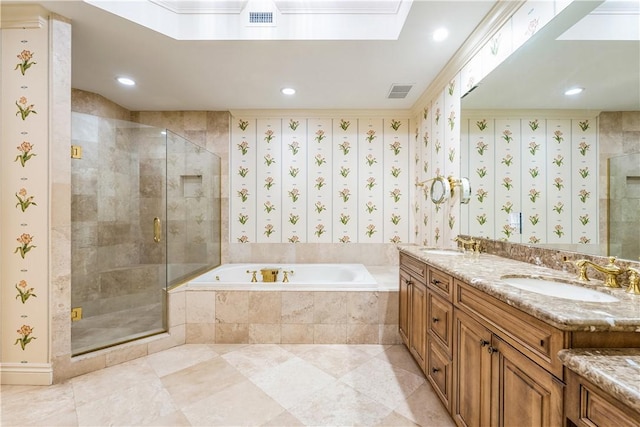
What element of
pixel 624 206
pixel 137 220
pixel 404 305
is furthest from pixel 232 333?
pixel 624 206

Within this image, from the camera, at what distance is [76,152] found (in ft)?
6.36

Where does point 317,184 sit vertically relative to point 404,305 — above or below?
above

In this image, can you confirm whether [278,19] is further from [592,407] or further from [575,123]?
[592,407]

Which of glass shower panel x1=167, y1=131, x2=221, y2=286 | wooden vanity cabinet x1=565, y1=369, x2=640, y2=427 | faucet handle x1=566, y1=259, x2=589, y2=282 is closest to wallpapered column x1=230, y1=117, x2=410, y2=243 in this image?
glass shower panel x1=167, y1=131, x2=221, y2=286

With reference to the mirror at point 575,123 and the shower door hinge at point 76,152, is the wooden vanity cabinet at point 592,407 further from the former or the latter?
the shower door hinge at point 76,152

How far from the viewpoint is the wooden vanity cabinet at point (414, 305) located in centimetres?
169

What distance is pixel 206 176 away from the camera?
9.85ft

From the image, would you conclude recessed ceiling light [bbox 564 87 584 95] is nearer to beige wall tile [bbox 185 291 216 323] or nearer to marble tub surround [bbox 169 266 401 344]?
marble tub surround [bbox 169 266 401 344]

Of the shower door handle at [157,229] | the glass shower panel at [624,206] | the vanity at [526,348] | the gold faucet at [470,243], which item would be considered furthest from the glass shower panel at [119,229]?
the glass shower panel at [624,206]

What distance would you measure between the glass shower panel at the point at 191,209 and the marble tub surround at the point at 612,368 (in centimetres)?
269

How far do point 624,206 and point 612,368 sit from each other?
81 centimetres

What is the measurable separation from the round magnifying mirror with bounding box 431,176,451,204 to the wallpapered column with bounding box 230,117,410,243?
2.59 feet

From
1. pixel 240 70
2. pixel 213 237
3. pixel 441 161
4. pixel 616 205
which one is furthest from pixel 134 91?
pixel 616 205

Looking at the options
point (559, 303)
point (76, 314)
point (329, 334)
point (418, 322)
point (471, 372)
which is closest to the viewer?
point (559, 303)
